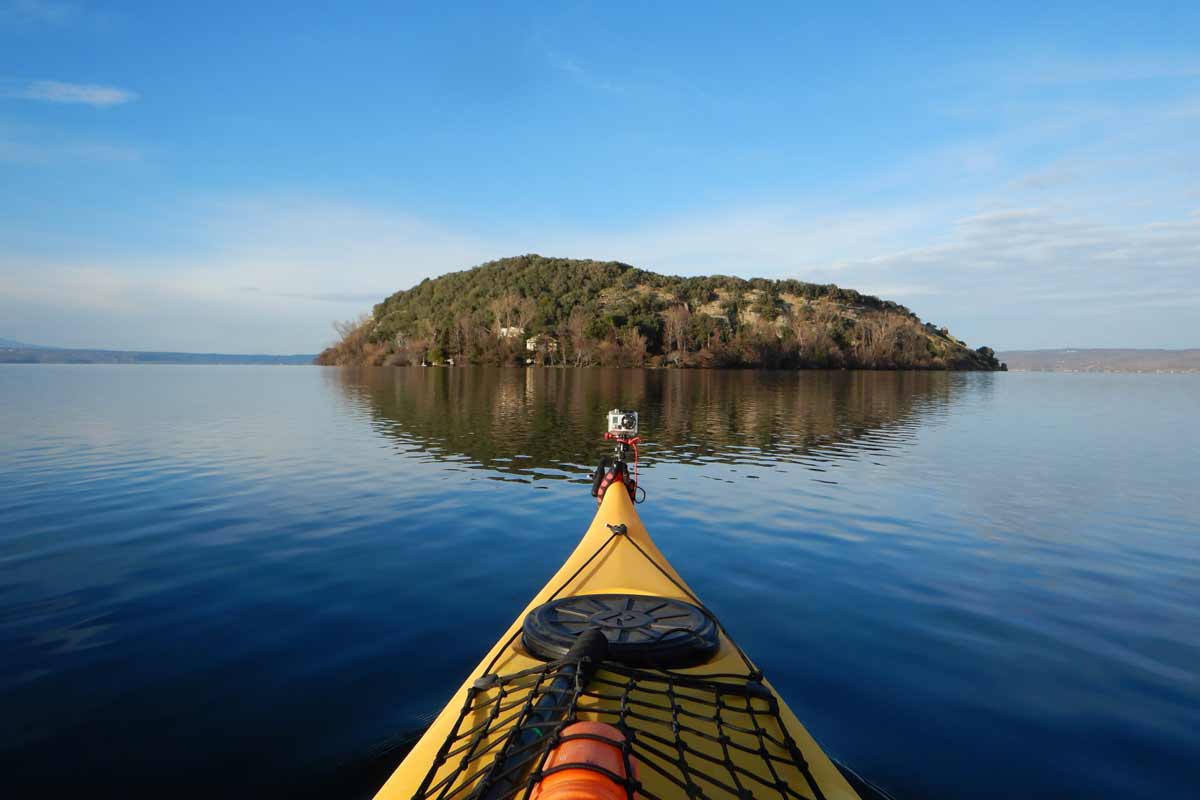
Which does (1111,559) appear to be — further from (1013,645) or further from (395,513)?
(395,513)

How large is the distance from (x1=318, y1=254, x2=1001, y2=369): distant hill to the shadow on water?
57507 millimetres

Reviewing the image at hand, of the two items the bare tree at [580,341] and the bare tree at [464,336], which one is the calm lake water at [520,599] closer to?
the bare tree at [580,341]

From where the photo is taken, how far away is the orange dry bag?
2.30 metres

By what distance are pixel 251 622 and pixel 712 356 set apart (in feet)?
301

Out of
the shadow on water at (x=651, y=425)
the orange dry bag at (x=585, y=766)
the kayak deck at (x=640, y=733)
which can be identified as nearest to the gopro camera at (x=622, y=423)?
the shadow on water at (x=651, y=425)

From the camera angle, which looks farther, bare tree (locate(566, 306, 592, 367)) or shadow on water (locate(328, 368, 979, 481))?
bare tree (locate(566, 306, 592, 367))

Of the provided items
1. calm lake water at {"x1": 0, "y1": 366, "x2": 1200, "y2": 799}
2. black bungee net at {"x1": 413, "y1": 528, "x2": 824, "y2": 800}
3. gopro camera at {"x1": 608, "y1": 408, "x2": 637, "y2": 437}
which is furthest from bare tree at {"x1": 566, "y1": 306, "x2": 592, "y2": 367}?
black bungee net at {"x1": 413, "y1": 528, "x2": 824, "y2": 800}

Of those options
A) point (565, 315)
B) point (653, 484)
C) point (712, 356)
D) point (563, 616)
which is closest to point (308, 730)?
point (563, 616)

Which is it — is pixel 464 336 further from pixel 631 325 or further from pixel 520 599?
pixel 520 599

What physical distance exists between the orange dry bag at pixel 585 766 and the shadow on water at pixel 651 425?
42.2 ft

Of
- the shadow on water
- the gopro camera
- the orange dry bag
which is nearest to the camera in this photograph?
the orange dry bag

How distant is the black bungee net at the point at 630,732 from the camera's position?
8.87ft

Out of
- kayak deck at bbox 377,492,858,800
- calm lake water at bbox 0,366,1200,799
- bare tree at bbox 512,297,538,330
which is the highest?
bare tree at bbox 512,297,538,330

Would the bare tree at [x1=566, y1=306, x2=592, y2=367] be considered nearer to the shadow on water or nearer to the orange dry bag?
the shadow on water
